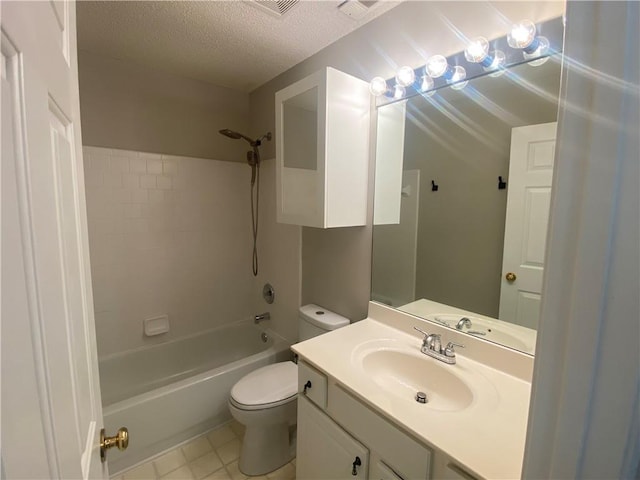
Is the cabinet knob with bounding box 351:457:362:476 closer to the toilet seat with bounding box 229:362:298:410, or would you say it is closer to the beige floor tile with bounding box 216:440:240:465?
the toilet seat with bounding box 229:362:298:410

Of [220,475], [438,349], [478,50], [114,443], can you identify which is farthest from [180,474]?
[478,50]

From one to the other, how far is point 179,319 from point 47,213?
7.16 feet

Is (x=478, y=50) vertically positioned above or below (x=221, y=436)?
above

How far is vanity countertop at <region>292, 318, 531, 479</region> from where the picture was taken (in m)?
0.75

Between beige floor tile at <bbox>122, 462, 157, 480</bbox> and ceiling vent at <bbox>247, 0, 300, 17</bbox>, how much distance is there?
2.44 meters

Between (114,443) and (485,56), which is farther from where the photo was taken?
(485,56)

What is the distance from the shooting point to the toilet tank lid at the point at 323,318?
5.50ft

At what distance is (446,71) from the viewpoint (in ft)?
4.05

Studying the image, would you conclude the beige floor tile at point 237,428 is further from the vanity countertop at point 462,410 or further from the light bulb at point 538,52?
the light bulb at point 538,52

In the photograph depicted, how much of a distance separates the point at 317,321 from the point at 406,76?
1.34 meters

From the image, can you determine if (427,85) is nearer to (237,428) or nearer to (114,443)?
(114,443)

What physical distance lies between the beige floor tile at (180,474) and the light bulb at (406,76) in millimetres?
2276

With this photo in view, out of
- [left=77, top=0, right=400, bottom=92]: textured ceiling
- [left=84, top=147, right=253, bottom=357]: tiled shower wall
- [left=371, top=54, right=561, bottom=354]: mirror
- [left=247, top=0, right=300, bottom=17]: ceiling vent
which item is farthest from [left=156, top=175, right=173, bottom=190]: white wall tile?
[left=371, top=54, right=561, bottom=354]: mirror

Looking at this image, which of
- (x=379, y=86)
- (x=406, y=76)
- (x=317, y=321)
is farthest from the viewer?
(x=317, y=321)
